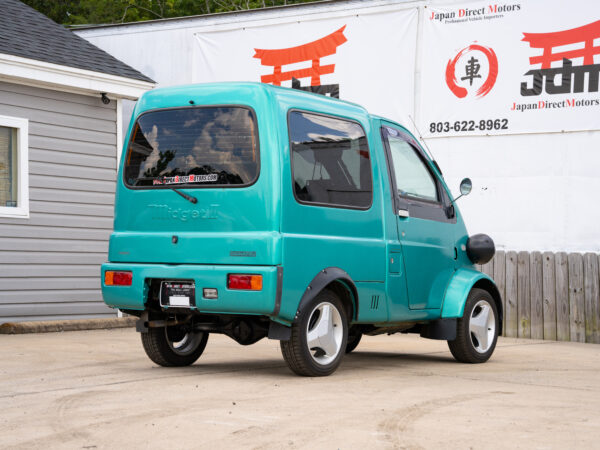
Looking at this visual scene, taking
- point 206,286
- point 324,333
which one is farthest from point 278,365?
point 206,286

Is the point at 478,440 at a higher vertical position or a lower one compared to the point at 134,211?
lower

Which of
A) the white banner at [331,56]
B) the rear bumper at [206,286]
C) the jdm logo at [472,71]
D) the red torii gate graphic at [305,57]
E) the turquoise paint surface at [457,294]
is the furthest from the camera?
the red torii gate graphic at [305,57]

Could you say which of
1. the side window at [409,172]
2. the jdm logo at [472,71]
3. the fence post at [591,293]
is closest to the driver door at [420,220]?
the side window at [409,172]

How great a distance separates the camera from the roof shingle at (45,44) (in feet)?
42.5

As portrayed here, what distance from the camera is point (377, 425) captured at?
552 cm

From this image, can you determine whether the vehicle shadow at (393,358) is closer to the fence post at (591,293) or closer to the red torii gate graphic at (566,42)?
the fence post at (591,293)

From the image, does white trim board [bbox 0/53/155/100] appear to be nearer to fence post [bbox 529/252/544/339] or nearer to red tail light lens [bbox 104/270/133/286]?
red tail light lens [bbox 104/270/133/286]

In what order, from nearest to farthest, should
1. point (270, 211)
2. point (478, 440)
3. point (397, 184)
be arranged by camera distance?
point (478, 440)
point (270, 211)
point (397, 184)

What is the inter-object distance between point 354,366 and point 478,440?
3737 mm

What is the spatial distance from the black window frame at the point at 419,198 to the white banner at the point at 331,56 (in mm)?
5737

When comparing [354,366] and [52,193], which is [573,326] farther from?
[52,193]

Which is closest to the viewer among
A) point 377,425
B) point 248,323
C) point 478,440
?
point 478,440

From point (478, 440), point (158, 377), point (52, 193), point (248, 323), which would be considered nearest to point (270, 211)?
point (248, 323)

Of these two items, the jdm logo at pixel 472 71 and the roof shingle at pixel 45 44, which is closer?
the roof shingle at pixel 45 44
